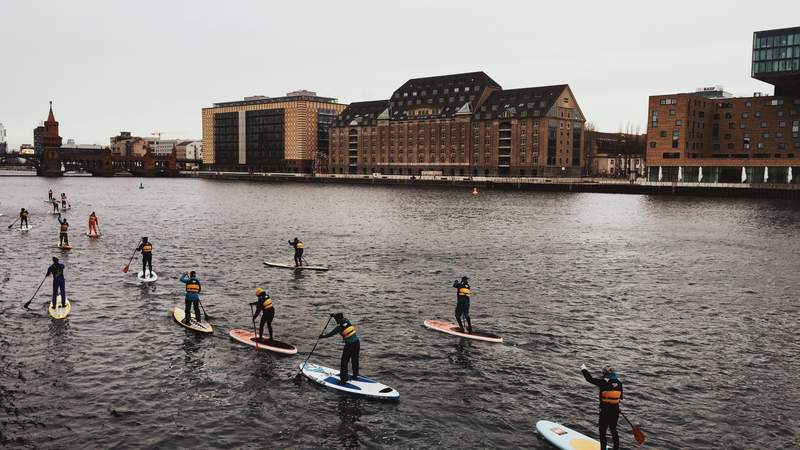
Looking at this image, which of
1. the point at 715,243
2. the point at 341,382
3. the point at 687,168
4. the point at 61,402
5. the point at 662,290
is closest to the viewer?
the point at 61,402

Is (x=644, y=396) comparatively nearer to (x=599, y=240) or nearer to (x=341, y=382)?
(x=341, y=382)

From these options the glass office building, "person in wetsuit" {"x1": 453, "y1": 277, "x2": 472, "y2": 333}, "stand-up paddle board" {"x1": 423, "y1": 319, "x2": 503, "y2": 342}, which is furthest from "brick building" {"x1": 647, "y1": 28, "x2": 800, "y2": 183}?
"person in wetsuit" {"x1": 453, "y1": 277, "x2": 472, "y2": 333}

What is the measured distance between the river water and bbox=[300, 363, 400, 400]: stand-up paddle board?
0.36 metres

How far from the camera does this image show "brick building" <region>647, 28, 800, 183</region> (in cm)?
14612

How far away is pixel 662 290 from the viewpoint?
4097 centimetres

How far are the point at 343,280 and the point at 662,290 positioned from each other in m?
21.1

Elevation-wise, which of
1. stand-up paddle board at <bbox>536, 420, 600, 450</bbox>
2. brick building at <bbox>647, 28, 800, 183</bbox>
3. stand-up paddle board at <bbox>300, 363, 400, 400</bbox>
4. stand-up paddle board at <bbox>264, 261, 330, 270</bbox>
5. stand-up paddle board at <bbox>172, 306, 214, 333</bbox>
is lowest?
stand-up paddle board at <bbox>536, 420, 600, 450</bbox>

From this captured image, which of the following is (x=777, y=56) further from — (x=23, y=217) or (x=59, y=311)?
(x=59, y=311)

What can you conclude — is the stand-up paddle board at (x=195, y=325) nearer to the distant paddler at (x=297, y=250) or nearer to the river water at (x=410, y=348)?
the river water at (x=410, y=348)

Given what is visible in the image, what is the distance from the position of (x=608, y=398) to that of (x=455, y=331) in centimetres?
1209

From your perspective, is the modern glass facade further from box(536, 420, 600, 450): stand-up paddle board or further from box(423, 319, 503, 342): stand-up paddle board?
box(536, 420, 600, 450): stand-up paddle board

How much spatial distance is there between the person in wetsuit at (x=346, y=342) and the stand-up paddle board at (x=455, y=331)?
7523mm

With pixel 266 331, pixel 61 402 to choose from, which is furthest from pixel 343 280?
pixel 61 402

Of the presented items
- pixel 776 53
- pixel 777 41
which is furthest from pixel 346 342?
pixel 777 41
